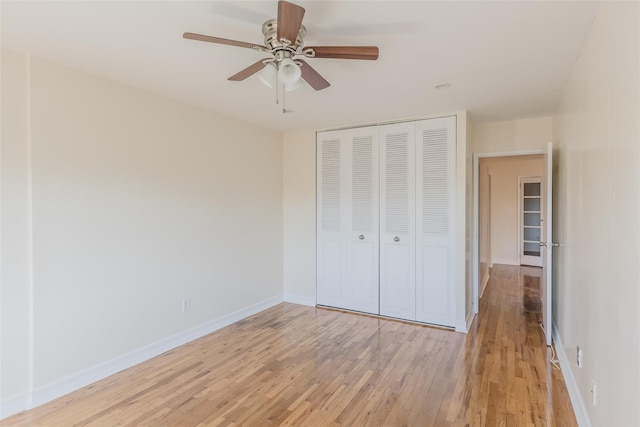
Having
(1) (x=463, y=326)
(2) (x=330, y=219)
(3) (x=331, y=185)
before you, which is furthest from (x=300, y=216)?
(1) (x=463, y=326)

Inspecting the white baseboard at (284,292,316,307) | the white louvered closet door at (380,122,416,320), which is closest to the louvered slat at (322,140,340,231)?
the white louvered closet door at (380,122,416,320)

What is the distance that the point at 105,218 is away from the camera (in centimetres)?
282

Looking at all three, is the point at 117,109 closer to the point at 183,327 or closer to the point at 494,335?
the point at 183,327

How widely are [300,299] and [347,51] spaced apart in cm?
376

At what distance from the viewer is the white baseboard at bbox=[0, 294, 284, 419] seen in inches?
92.3

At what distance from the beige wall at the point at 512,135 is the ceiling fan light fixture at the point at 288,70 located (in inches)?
129

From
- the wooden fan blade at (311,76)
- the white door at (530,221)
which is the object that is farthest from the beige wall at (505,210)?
the wooden fan blade at (311,76)

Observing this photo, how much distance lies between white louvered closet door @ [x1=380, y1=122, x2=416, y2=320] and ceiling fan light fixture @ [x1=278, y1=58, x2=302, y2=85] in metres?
2.46

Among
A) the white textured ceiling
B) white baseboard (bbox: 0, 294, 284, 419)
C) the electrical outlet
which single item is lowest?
white baseboard (bbox: 0, 294, 284, 419)

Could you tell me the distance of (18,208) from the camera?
2334 mm

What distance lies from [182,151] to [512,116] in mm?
3736

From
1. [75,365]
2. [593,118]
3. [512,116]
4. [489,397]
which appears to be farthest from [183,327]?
[512,116]

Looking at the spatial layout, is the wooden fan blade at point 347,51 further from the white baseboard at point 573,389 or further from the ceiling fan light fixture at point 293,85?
the white baseboard at point 573,389

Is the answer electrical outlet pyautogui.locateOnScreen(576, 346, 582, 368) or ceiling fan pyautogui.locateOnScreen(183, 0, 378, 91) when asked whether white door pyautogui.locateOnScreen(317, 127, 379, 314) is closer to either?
electrical outlet pyautogui.locateOnScreen(576, 346, 582, 368)
